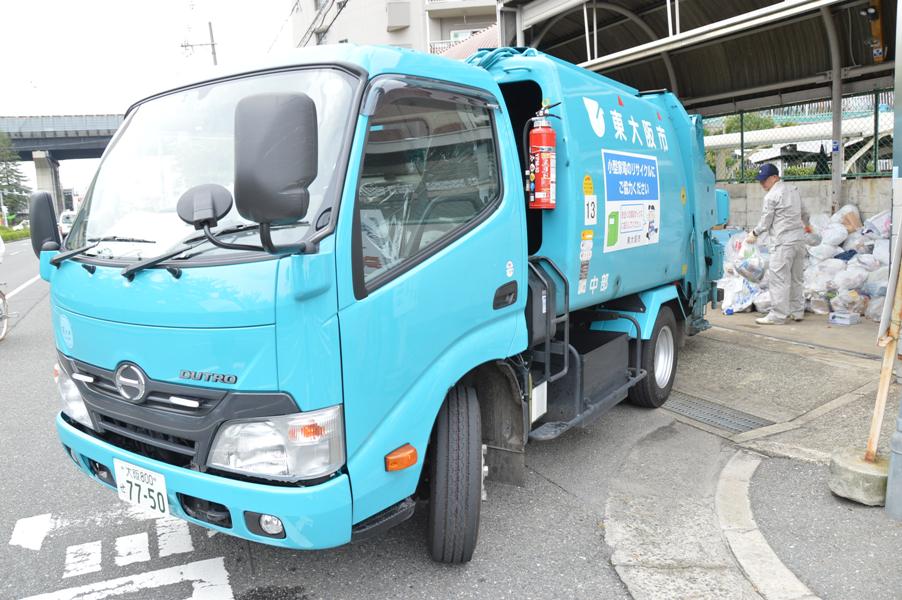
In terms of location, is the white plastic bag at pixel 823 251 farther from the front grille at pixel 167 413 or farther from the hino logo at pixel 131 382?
the hino logo at pixel 131 382

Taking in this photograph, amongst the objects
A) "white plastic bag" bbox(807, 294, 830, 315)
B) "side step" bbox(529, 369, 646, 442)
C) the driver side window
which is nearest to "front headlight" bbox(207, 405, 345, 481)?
the driver side window

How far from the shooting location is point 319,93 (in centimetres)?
266

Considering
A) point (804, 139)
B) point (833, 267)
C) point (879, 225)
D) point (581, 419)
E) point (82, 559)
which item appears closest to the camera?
point (82, 559)

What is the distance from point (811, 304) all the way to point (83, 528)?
844cm

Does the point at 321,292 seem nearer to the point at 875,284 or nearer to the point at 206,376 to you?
the point at 206,376

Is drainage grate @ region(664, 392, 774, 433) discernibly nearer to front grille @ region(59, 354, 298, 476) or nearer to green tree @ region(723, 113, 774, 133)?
front grille @ region(59, 354, 298, 476)

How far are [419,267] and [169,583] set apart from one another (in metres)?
1.86

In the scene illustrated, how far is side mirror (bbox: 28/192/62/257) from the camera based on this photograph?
3.36 m

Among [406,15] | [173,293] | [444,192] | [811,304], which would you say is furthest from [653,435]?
[406,15]

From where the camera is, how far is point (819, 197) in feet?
31.3

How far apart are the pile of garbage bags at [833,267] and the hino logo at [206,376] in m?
7.74

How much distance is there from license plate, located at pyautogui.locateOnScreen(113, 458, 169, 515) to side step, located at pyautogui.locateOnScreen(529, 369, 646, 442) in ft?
6.37

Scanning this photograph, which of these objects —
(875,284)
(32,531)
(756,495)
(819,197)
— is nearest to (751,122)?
(819,197)

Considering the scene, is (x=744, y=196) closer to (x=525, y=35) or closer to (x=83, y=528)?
(x=525, y=35)
